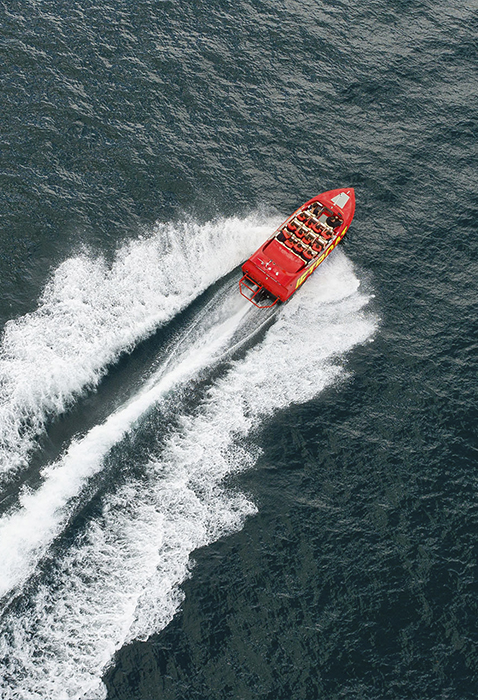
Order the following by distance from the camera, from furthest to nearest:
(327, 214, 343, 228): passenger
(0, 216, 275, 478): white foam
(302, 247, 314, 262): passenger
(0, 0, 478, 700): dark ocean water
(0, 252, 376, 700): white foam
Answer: (327, 214, 343, 228): passenger → (302, 247, 314, 262): passenger → (0, 216, 275, 478): white foam → (0, 0, 478, 700): dark ocean water → (0, 252, 376, 700): white foam

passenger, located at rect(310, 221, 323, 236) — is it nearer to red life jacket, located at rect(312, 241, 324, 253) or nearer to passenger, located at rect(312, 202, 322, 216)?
red life jacket, located at rect(312, 241, 324, 253)

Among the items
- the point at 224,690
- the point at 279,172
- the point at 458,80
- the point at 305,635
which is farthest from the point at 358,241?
the point at 224,690

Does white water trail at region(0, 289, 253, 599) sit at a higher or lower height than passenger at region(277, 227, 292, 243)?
lower

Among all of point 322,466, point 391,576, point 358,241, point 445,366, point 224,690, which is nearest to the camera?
point 224,690

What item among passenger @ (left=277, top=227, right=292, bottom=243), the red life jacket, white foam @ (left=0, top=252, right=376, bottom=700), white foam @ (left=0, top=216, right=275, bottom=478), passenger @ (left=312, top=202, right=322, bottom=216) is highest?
white foam @ (left=0, top=216, right=275, bottom=478)

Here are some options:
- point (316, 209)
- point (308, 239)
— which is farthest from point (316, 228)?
point (316, 209)

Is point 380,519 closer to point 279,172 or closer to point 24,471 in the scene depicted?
point 24,471

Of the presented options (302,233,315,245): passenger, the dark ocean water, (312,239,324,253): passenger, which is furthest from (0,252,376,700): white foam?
(302,233,315,245): passenger
